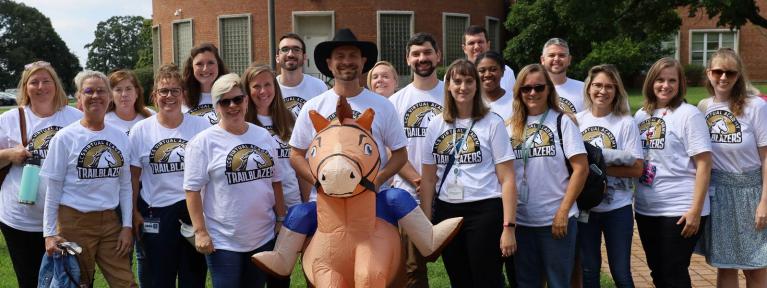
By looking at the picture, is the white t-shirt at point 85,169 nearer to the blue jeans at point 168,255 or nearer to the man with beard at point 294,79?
the blue jeans at point 168,255

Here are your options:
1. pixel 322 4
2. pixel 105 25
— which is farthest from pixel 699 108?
pixel 105 25

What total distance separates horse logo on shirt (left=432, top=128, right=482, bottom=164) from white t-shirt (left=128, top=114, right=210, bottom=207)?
5.68ft

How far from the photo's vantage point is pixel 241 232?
446 cm

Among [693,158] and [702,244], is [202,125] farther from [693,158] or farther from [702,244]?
[702,244]

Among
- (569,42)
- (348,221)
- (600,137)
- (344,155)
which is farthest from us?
(569,42)

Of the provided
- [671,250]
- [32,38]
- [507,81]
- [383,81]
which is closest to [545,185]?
[671,250]

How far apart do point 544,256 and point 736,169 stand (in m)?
1.66

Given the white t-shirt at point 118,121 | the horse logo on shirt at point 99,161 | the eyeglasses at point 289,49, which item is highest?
the eyeglasses at point 289,49

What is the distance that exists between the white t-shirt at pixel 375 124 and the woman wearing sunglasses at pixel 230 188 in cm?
23

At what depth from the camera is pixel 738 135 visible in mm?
5121

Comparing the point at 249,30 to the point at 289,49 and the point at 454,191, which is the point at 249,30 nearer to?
the point at 289,49

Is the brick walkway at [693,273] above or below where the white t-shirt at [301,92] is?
below

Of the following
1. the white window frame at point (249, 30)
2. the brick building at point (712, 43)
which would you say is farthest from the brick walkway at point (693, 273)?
the brick building at point (712, 43)

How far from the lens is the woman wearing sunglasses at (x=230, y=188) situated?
174 inches
